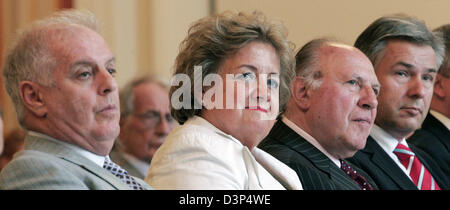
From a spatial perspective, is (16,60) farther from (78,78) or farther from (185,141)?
(185,141)

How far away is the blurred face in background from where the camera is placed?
5.26 metres

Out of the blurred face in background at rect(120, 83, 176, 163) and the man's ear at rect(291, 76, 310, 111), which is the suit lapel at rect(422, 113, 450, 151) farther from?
the blurred face in background at rect(120, 83, 176, 163)

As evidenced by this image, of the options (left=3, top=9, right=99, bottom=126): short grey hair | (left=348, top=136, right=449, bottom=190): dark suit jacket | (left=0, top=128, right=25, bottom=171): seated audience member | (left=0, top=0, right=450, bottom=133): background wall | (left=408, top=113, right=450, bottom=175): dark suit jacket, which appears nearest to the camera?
(left=3, top=9, right=99, bottom=126): short grey hair

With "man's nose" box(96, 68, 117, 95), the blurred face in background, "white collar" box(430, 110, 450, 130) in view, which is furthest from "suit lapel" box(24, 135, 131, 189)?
the blurred face in background

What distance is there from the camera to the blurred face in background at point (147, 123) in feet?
17.3

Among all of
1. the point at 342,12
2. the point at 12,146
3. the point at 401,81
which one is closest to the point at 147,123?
the point at 12,146

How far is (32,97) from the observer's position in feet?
8.54

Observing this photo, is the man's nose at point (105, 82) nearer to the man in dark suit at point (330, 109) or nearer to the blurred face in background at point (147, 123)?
the man in dark suit at point (330, 109)

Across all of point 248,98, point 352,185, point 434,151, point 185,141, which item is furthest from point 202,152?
point 434,151

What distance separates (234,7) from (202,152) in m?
2.17

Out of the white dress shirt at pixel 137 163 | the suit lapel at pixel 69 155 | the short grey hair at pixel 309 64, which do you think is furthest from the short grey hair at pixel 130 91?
Result: the suit lapel at pixel 69 155

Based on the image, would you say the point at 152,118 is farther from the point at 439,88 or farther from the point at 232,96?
the point at 232,96

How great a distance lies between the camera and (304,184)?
10.1 feet

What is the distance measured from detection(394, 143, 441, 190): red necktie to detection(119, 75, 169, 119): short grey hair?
204 centimetres
